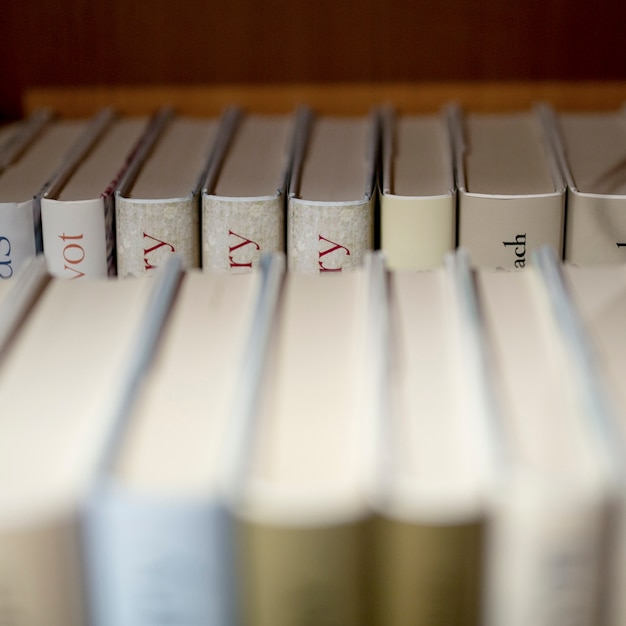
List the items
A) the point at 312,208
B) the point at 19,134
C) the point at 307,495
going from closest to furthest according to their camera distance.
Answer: the point at 307,495, the point at 312,208, the point at 19,134

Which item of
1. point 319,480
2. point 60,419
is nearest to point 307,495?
point 319,480

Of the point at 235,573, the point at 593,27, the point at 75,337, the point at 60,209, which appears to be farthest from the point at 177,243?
the point at 593,27

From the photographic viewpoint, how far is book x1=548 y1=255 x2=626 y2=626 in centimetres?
37

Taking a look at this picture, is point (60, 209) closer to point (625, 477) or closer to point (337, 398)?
point (337, 398)

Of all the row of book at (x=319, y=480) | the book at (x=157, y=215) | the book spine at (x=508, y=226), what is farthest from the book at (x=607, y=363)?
the book at (x=157, y=215)

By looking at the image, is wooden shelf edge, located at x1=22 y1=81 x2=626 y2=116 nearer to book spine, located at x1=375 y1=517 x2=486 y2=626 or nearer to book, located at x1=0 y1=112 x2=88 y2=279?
book, located at x1=0 y1=112 x2=88 y2=279

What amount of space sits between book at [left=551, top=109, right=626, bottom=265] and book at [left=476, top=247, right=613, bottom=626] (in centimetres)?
23

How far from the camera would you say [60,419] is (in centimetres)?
42

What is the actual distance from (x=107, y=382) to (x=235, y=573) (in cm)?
11

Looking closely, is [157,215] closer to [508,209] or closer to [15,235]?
[15,235]

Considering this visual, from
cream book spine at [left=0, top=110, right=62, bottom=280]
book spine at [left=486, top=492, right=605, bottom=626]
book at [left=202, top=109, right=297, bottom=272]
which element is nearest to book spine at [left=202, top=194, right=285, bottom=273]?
book at [left=202, top=109, right=297, bottom=272]

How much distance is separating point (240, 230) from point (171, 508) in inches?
12.0

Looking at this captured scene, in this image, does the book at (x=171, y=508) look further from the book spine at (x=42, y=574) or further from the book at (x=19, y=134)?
the book at (x=19, y=134)

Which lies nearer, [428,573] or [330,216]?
[428,573]
